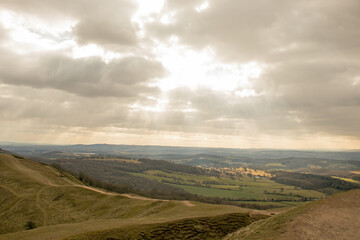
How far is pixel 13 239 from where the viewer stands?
102ft

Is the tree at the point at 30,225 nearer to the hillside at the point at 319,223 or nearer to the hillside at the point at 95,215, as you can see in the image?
the hillside at the point at 95,215

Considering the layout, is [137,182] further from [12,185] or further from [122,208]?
[122,208]

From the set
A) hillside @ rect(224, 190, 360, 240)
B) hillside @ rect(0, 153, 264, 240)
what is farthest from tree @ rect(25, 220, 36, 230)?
hillside @ rect(224, 190, 360, 240)

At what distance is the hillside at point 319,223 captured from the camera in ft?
56.9

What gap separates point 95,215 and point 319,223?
49779 mm

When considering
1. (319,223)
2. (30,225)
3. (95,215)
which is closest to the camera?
(319,223)

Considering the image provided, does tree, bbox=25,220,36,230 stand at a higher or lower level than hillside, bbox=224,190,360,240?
lower

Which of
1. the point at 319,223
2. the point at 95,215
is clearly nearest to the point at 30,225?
the point at 95,215

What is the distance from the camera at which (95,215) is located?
54.0 m

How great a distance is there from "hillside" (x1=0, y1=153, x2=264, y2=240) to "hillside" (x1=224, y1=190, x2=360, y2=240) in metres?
8.79

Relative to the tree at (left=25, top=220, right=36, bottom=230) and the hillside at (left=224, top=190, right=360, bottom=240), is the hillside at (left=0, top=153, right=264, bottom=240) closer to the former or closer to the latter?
the tree at (left=25, top=220, right=36, bottom=230)

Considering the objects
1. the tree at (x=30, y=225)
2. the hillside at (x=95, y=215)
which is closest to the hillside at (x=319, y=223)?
the hillside at (x=95, y=215)

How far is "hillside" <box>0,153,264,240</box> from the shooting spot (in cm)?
2887

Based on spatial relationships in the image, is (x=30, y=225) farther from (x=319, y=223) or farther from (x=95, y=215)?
(x=319, y=223)
